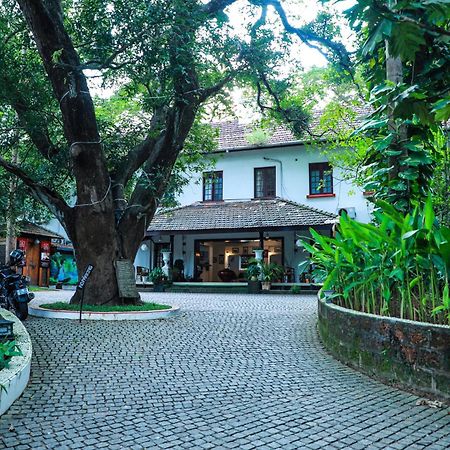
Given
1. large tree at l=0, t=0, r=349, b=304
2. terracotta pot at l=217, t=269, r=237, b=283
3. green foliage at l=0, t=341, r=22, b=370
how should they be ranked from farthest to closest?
terracotta pot at l=217, t=269, r=237, b=283
large tree at l=0, t=0, r=349, b=304
green foliage at l=0, t=341, r=22, b=370

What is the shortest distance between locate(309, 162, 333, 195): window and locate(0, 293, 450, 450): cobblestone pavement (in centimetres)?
1353

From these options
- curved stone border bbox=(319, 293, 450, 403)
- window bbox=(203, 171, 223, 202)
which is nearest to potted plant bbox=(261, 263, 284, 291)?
window bbox=(203, 171, 223, 202)

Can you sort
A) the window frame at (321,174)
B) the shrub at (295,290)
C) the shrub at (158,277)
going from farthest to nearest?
the window frame at (321,174) < the shrub at (158,277) < the shrub at (295,290)

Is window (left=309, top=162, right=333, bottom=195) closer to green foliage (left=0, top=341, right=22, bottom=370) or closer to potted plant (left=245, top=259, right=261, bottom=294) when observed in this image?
potted plant (left=245, top=259, right=261, bottom=294)

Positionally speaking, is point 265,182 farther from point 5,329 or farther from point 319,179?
point 5,329

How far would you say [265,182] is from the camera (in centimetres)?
→ 2053

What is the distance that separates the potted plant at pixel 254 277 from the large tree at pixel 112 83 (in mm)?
7805

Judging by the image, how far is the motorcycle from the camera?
27.1ft

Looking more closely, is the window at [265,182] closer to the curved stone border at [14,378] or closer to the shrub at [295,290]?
the shrub at [295,290]

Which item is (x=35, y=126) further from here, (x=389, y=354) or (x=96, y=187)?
(x=389, y=354)

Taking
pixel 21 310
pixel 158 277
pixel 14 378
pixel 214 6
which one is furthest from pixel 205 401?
pixel 158 277

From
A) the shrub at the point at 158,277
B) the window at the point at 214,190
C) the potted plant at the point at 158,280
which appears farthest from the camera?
the window at the point at 214,190

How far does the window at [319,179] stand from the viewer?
19281mm

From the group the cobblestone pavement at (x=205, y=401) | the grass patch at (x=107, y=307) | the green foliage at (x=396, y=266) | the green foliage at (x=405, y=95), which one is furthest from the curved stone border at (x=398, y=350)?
the grass patch at (x=107, y=307)
